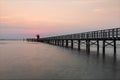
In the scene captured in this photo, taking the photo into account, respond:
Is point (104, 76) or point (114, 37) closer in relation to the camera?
point (104, 76)

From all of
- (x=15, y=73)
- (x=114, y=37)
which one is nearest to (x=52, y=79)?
(x=15, y=73)

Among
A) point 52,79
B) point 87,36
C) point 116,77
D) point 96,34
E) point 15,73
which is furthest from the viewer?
point 87,36

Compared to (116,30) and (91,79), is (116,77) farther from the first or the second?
(116,30)

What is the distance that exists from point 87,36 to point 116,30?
8.57 m

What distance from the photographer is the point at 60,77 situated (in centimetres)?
1017

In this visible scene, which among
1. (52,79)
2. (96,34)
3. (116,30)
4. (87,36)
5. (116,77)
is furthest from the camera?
(87,36)

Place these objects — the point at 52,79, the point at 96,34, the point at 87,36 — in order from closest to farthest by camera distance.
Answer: the point at 52,79
the point at 96,34
the point at 87,36

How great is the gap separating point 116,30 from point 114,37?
0.72m

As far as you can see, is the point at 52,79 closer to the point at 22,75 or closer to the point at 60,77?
the point at 60,77

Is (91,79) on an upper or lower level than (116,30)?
lower

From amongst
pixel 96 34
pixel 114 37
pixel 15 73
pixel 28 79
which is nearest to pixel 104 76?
pixel 28 79

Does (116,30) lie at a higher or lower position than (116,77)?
higher

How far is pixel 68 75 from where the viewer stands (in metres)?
10.6

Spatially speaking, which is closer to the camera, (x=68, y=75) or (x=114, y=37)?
(x=68, y=75)
